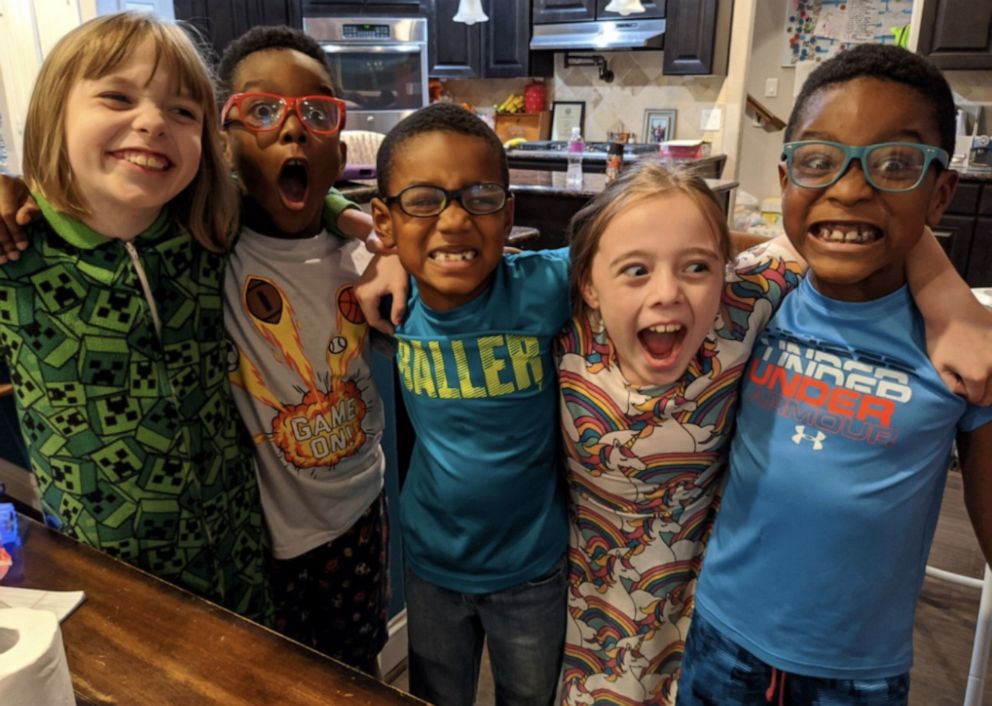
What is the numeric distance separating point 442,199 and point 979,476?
2.66 feet

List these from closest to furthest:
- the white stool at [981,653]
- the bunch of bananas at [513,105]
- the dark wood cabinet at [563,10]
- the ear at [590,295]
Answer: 1. the ear at [590,295]
2. the white stool at [981,653]
3. the dark wood cabinet at [563,10]
4. the bunch of bananas at [513,105]

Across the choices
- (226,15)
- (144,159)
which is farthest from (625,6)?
(144,159)

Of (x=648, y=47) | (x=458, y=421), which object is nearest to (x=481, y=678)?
(x=458, y=421)

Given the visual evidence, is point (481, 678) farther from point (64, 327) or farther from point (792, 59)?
point (792, 59)

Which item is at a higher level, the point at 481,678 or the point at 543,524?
the point at 543,524

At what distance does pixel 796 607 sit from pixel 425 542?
560 mm

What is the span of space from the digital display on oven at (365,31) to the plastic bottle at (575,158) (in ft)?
5.13

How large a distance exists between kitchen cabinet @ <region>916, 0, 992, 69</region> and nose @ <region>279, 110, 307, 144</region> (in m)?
4.24

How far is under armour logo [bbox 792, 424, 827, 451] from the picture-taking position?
1055 mm

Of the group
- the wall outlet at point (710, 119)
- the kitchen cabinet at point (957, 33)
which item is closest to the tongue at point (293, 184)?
the kitchen cabinet at point (957, 33)

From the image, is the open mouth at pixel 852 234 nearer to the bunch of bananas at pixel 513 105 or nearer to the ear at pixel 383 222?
the ear at pixel 383 222

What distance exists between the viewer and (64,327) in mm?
1061

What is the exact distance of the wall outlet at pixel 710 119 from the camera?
5.20 m

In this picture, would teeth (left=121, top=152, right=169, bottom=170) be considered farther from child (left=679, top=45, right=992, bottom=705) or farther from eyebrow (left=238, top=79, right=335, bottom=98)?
child (left=679, top=45, right=992, bottom=705)
